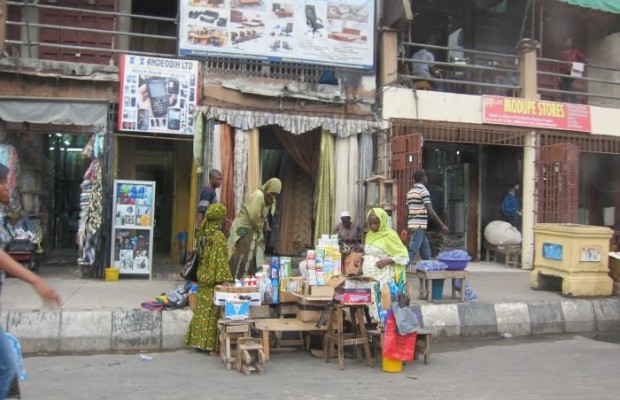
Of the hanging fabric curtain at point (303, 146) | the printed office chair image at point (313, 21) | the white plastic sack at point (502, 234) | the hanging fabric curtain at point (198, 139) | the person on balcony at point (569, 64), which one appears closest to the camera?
the hanging fabric curtain at point (198, 139)

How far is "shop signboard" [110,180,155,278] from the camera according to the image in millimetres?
9258

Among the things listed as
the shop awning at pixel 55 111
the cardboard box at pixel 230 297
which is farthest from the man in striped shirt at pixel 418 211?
the shop awning at pixel 55 111

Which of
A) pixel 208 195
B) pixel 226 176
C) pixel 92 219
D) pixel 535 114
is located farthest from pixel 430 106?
pixel 92 219

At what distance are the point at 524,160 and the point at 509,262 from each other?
2.25 metres

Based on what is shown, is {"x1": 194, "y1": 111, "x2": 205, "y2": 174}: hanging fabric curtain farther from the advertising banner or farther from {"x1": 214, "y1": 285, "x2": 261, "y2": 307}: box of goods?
{"x1": 214, "y1": 285, "x2": 261, "y2": 307}: box of goods

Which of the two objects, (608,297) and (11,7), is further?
(11,7)

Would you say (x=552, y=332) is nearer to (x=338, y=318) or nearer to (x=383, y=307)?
(x=383, y=307)

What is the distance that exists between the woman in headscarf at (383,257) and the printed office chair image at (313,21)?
4.98m

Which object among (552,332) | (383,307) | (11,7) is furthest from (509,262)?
(11,7)

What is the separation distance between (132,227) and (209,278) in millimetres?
3504

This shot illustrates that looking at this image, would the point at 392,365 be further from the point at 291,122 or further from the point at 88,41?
the point at 88,41

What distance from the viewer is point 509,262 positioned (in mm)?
12117

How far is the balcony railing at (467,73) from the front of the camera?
36.5 feet

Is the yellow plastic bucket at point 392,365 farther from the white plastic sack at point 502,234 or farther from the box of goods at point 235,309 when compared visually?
the white plastic sack at point 502,234
